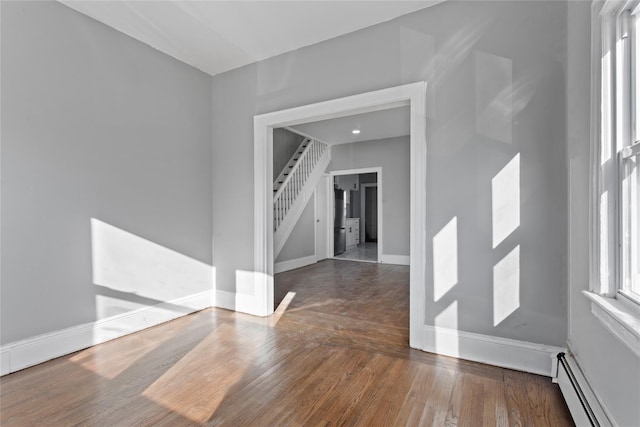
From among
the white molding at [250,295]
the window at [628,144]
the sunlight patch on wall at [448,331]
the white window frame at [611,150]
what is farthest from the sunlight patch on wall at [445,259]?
the white molding at [250,295]

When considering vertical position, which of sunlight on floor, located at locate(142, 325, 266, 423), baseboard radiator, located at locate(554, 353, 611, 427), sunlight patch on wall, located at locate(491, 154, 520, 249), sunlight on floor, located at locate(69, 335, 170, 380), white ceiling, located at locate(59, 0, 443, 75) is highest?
white ceiling, located at locate(59, 0, 443, 75)

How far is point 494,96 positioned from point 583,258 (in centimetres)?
122

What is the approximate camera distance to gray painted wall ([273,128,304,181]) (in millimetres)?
6176

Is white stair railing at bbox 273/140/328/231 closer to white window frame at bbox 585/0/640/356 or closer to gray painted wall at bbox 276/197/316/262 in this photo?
gray painted wall at bbox 276/197/316/262

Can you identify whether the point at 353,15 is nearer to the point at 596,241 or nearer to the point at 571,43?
the point at 571,43

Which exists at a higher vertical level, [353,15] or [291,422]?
[353,15]

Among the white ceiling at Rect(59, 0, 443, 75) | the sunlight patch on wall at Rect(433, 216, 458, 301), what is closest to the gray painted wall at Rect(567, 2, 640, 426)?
the sunlight patch on wall at Rect(433, 216, 458, 301)

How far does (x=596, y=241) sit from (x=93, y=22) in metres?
3.86

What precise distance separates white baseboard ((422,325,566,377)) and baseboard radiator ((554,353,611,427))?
4.8 inches

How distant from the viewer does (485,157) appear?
2.29m

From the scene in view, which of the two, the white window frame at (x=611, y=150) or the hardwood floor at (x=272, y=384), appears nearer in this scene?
the white window frame at (x=611, y=150)

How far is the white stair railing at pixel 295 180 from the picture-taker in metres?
5.75

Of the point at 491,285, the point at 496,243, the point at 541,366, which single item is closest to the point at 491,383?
the point at 541,366

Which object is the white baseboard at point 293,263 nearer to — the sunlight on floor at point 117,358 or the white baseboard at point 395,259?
the white baseboard at point 395,259
